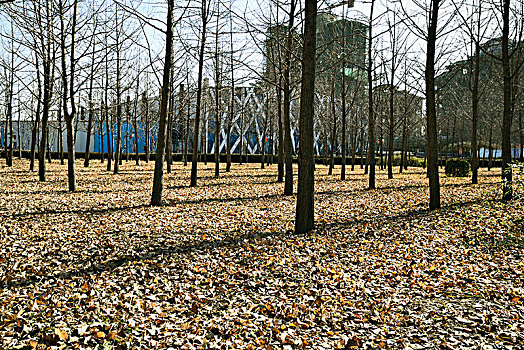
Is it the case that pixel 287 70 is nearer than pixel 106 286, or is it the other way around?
pixel 106 286

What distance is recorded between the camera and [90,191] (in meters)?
11.8

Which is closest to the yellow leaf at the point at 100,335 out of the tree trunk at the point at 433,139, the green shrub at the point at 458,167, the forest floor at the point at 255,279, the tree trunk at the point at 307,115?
the forest floor at the point at 255,279

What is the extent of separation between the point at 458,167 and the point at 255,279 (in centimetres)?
1914

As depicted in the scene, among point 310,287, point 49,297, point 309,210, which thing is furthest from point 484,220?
point 49,297

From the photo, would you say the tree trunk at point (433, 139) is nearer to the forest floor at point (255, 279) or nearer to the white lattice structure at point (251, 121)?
the forest floor at point (255, 279)

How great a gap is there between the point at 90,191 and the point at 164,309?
30.3 feet

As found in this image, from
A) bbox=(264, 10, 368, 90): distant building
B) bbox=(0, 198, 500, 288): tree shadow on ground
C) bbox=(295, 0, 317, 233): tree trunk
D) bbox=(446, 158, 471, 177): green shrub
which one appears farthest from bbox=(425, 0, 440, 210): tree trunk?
bbox=(446, 158, 471, 177): green shrub

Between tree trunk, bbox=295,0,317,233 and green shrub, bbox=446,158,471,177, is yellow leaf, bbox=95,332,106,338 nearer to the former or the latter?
tree trunk, bbox=295,0,317,233

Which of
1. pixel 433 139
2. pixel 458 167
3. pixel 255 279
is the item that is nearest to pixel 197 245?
pixel 255 279

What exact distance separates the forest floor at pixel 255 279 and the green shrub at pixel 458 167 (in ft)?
40.9

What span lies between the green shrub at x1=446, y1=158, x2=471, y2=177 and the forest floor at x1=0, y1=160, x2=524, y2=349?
1247cm

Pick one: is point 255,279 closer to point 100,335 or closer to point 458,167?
point 100,335

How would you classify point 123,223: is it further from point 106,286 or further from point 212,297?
point 212,297

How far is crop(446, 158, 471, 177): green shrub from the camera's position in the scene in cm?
2016
